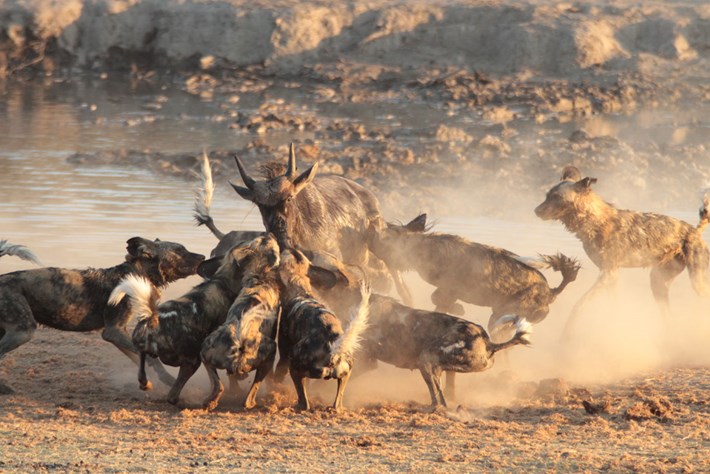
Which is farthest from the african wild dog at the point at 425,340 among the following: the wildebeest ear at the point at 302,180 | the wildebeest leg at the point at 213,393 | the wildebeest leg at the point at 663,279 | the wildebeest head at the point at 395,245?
the wildebeest leg at the point at 663,279

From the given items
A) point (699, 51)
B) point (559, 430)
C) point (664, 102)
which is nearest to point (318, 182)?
point (559, 430)

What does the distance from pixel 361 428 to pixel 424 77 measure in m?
19.1

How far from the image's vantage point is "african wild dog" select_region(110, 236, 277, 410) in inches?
325

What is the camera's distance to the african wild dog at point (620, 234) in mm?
11562

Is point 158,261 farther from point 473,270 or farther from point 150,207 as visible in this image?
point 150,207

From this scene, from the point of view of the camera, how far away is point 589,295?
1114 cm

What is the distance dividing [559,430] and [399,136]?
13.3 metres

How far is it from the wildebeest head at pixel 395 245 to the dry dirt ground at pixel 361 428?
143 centimetres

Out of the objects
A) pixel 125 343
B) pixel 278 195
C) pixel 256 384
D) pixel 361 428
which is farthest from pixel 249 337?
pixel 278 195

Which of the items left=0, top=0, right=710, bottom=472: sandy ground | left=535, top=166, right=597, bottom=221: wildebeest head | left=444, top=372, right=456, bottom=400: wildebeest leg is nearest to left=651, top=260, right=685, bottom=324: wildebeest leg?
left=0, top=0, right=710, bottom=472: sandy ground

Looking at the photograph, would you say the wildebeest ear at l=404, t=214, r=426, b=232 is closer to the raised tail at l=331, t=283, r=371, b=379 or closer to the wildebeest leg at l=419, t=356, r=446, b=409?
the wildebeest leg at l=419, t=356, r=446, b=409

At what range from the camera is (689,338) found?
11164 millimetres

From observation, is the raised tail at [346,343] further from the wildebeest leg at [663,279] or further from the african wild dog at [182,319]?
the wildebeest leg at [663,279]

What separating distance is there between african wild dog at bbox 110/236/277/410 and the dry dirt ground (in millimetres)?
228
